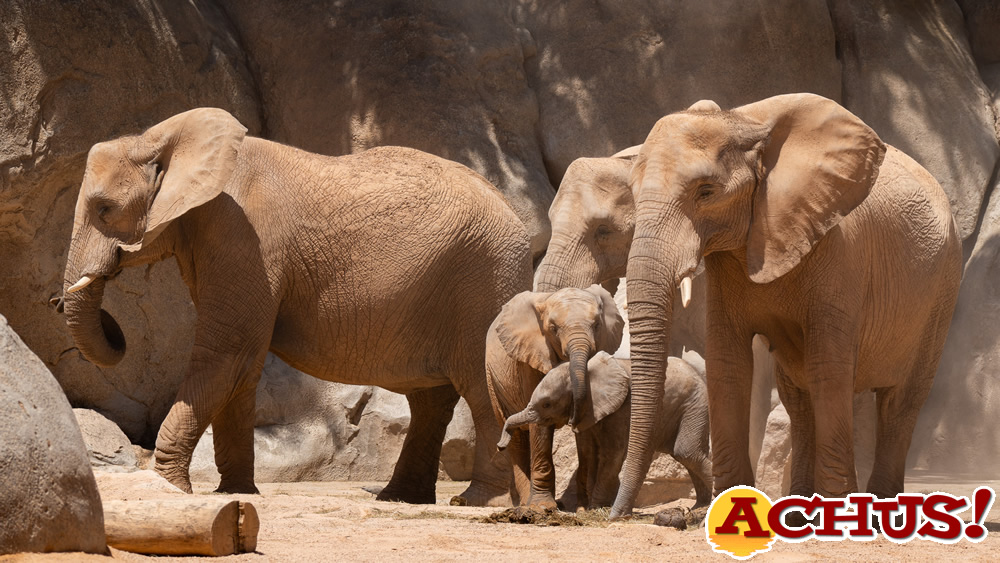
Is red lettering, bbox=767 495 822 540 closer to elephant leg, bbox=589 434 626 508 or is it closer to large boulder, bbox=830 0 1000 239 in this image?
elephant leg, bbox=589 434 626 508

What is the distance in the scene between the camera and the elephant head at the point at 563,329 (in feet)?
24.5

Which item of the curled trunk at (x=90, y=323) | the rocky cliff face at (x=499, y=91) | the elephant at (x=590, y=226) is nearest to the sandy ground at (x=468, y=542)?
the curled trunk at (x=90, y=323)

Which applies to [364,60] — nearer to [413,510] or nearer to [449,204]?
[449,204]

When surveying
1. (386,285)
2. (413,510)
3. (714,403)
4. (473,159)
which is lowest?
(413,510)

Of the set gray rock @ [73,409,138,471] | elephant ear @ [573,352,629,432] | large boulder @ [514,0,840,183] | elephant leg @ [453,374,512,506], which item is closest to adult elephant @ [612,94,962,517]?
elephant ear @ [573,352,629,432]

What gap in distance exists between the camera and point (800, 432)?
7.84m

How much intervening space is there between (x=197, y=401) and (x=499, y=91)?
5195 mm

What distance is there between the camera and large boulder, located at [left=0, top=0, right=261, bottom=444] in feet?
34.5

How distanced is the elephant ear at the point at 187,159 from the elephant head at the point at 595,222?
2539 mm

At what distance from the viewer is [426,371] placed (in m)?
8.99

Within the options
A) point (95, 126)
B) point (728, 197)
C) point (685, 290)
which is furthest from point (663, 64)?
point (685, 290)

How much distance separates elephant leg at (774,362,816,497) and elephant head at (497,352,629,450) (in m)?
0.99

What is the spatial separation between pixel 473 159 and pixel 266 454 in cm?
315

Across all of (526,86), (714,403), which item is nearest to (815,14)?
(526,86)
